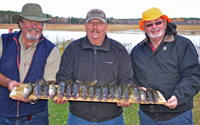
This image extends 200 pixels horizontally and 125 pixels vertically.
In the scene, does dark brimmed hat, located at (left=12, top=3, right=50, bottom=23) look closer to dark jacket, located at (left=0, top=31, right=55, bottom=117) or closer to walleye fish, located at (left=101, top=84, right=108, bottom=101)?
dark jacket, located at (left=0, top=31, right=55, bottom=117)

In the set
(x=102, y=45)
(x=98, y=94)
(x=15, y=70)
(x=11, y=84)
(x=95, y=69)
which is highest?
(x=102, y=45)

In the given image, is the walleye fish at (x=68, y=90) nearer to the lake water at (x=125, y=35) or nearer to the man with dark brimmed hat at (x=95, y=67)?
the man with dark brimmed hat at (x=95, y=67)

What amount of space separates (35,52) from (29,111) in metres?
1.52

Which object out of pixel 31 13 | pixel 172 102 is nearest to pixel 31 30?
pixel 31 13

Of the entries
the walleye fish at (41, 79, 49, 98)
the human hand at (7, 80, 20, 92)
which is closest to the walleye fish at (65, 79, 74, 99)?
the walleye fish at (41, 79, 49, 98)

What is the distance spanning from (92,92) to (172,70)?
2029 mm

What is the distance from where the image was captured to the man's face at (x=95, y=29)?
4.33m

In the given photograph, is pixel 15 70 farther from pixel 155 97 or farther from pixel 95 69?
pixel 155 97

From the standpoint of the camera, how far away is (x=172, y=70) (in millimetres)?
4230

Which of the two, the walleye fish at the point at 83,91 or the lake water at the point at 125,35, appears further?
the lake water at the point at 125,35

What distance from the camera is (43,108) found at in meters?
4.62

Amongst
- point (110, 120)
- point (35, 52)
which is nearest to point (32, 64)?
point (35, 52)

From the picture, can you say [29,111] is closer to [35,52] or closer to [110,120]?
[35,52]

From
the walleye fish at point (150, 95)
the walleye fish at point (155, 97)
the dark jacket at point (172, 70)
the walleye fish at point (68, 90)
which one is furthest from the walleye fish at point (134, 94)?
the walleye fish at point (68, 90)
